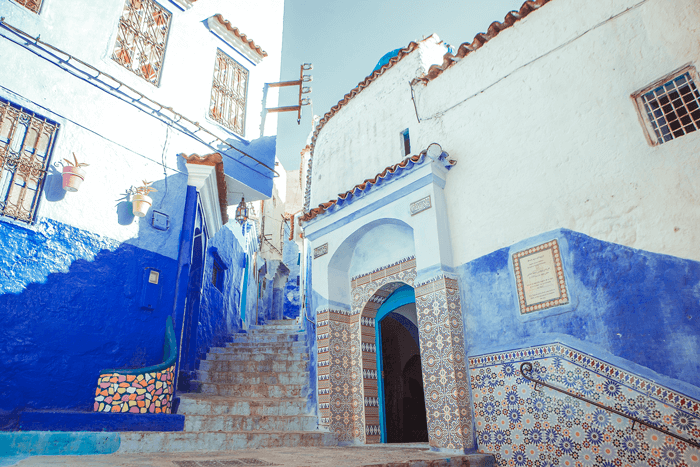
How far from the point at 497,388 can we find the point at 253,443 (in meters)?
2.96

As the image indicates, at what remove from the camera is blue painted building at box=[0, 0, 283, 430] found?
5.13 metres

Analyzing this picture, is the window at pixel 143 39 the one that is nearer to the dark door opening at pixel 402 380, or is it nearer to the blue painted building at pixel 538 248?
the blue painted building at pixel 538 248

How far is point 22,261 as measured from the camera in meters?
5.07

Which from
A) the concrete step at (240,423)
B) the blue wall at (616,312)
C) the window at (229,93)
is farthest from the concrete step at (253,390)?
the window at (229,93)

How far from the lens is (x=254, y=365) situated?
26.1ft

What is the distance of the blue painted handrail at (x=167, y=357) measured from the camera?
18.3 ft

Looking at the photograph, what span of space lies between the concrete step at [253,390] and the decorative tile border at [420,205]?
337 cm

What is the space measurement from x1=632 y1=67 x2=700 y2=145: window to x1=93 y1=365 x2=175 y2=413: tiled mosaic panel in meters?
6.35

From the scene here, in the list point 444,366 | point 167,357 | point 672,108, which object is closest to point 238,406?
point 167,357

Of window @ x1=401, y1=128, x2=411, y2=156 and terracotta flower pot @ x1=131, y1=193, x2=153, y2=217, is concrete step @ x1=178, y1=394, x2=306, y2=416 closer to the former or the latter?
terracotta flower pot @ x1=131, y1=193, x2=153, y2=217

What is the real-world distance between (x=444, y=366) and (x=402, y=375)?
12.8ft

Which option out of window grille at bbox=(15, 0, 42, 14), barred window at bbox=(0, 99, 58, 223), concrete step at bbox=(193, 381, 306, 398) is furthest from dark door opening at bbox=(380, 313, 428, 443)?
window grille at bbox=(15, 0, 42, 14)

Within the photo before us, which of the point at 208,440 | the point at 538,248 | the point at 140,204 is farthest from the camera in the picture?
the point at 140,204

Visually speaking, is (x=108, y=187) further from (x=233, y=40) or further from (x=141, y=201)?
(x=233, y=40)
